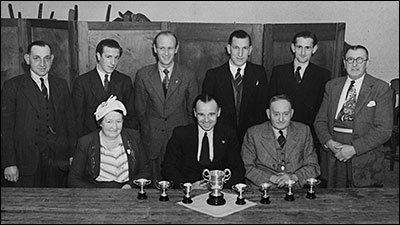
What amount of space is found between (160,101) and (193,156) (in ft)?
2.38

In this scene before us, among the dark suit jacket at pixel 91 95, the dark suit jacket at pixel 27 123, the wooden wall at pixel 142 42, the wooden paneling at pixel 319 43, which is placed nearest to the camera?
the dark suit jacket at pixel 27 123

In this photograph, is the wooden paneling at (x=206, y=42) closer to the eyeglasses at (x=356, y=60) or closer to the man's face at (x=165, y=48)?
the man's face at (x=165, y=48)

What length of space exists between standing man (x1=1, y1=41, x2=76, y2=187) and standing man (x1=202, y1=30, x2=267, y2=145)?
1.20m

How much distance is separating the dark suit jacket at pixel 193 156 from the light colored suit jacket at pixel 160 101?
0.53m

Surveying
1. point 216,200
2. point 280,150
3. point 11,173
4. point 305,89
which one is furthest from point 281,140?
point 11,173

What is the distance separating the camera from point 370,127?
410 cm

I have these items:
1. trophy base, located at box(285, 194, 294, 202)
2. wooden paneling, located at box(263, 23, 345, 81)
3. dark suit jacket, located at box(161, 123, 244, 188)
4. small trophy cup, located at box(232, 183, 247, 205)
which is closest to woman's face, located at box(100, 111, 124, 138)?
dark suit jacket, located at box(161, 123, 244, 188)

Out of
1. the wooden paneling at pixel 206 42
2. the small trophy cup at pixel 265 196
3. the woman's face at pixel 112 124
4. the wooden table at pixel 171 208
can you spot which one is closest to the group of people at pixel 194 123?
the woman's face at pixel 112 124

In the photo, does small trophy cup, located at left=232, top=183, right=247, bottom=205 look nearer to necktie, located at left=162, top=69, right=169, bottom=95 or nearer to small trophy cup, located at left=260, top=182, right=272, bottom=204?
small trophy cup, located at left=260, top=182, right=272, bottom=204

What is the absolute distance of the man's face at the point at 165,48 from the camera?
437cm

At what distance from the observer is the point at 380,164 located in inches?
165

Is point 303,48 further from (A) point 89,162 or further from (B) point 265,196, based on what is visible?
(A) point 89,162

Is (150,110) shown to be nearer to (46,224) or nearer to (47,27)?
(47,27)

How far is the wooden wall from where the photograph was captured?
505 centimetres
